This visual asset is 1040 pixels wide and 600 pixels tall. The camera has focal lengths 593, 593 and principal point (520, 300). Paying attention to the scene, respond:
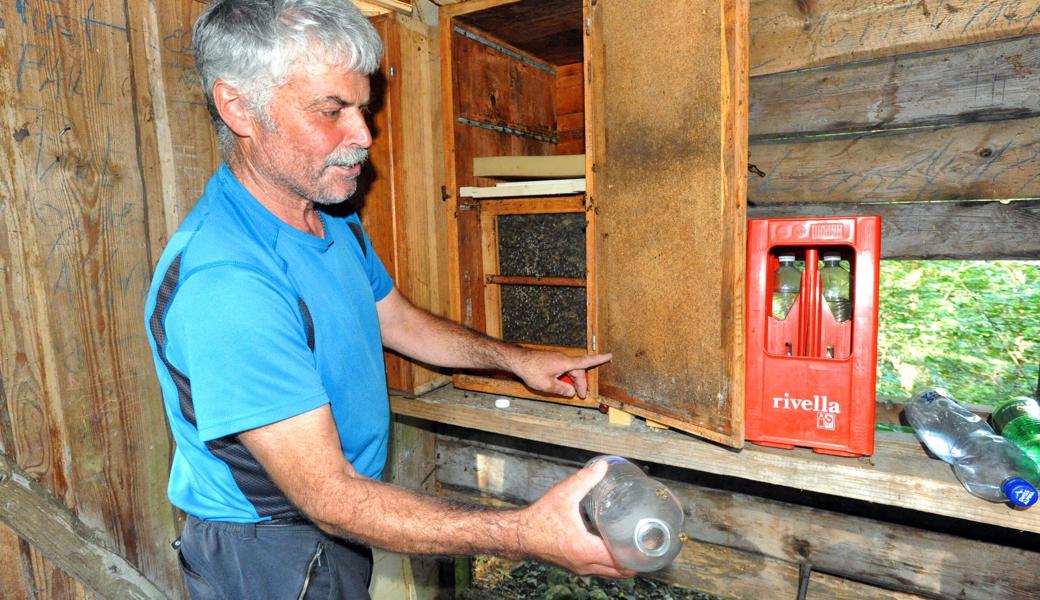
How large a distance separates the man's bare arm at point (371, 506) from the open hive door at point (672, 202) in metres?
0.46

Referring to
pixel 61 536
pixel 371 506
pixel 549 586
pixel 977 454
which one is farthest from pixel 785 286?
pixel 549 586

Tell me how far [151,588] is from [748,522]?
5.65ft

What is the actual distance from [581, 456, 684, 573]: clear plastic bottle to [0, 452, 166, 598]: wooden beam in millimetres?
1152

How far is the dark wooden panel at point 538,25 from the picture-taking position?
161cm

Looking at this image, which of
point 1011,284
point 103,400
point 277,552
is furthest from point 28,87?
point 1011,284

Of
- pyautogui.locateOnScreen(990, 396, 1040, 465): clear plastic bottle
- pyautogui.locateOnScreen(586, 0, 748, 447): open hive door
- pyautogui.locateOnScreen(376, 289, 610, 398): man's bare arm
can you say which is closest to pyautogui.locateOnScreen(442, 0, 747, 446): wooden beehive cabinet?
pyautogui.locateOnScreen(586, 0, 748, 447): open hive door

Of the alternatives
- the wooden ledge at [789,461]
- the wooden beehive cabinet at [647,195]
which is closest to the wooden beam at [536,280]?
the wooden beehive cabinet at [647,195]

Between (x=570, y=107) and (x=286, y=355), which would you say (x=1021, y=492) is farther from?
(x=570, y=107)

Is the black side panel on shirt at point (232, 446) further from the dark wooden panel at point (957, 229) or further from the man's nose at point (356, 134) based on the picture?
the dark wooden panel at point (957, 229)

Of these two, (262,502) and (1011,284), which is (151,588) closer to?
(262,502)

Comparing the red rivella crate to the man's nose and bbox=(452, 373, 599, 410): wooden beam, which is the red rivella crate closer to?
bbox=(452, 373, 599, 410): wooden beam

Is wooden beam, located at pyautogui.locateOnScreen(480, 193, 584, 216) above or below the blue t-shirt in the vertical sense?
above

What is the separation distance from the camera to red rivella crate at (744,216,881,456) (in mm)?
1180

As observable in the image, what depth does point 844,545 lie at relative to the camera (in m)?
1.80
